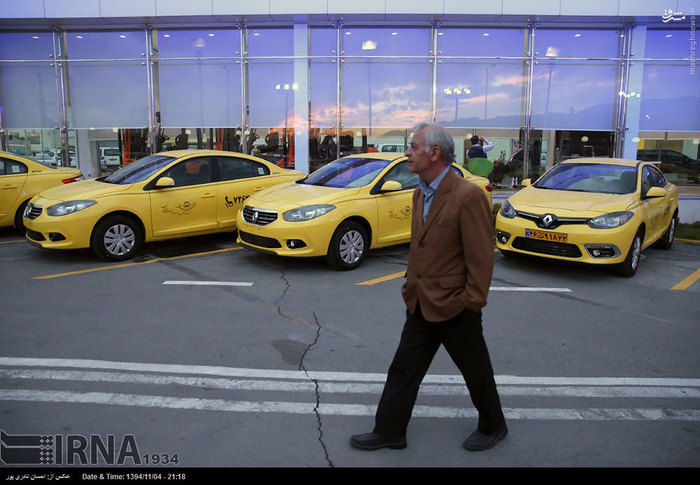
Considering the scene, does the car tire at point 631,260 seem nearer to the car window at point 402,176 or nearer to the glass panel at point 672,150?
the car window at point 402,176

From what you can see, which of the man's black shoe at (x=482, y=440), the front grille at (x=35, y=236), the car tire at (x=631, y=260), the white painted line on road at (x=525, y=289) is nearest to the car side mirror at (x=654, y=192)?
the car tire at (x=631, y=260)

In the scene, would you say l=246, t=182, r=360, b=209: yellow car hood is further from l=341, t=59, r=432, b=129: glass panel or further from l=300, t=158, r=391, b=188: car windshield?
l=341, t=59, r=432, b=129: glass panel

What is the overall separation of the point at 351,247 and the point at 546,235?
2523mm

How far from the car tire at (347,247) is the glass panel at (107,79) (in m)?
9.47

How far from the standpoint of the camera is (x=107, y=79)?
15.1 meters

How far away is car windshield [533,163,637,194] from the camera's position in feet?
26.8

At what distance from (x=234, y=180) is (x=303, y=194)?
189 cm

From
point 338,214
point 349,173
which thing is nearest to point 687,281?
point 338,214

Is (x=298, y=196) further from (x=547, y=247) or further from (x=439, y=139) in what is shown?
(x=439, y=139)

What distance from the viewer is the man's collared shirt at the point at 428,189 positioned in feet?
10.3

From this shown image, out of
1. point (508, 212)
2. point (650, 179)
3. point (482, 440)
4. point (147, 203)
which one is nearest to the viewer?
point (482, 440)

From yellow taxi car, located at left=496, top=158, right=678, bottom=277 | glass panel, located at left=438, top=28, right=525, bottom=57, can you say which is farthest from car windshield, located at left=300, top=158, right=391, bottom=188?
glass panel, located at left=438, top=28, right=525, bottom=57

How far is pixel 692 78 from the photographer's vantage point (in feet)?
48.1
